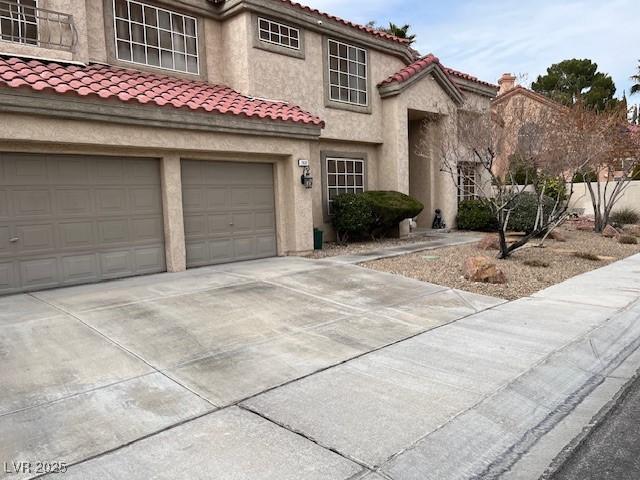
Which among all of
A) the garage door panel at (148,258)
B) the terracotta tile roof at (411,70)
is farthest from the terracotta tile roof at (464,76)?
the garage door panel at (148,258)

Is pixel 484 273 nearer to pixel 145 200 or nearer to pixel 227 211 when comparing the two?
pixel 227 211

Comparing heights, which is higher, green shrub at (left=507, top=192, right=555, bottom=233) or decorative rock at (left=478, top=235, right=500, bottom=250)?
green shrub at (left=507, top=192, right=555, bottom=233)

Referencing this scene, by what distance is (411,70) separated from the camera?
50.1 feet

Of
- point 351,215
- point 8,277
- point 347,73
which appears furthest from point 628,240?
point 8,277

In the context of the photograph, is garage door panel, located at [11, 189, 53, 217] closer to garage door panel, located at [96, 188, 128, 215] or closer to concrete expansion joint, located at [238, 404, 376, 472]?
garage door panel, located at [96, 188, 128, 215]

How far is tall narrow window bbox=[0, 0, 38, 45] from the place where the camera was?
29.6 feet

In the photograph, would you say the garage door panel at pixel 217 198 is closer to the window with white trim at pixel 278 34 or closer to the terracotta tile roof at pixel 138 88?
the terracotta tile roof at pixel 138 88

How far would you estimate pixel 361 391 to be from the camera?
438 cm

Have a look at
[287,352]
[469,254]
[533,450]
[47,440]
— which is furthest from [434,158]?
[47,440]

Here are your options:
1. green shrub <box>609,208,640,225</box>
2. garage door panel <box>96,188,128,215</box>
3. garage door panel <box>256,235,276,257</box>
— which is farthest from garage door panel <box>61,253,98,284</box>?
green shrub <box>609,208,640,225</box>

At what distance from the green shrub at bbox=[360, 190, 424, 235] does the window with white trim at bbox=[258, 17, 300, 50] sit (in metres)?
4.54

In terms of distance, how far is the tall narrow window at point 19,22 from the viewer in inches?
356

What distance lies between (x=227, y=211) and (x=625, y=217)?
1917 cm

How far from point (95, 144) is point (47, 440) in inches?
241
